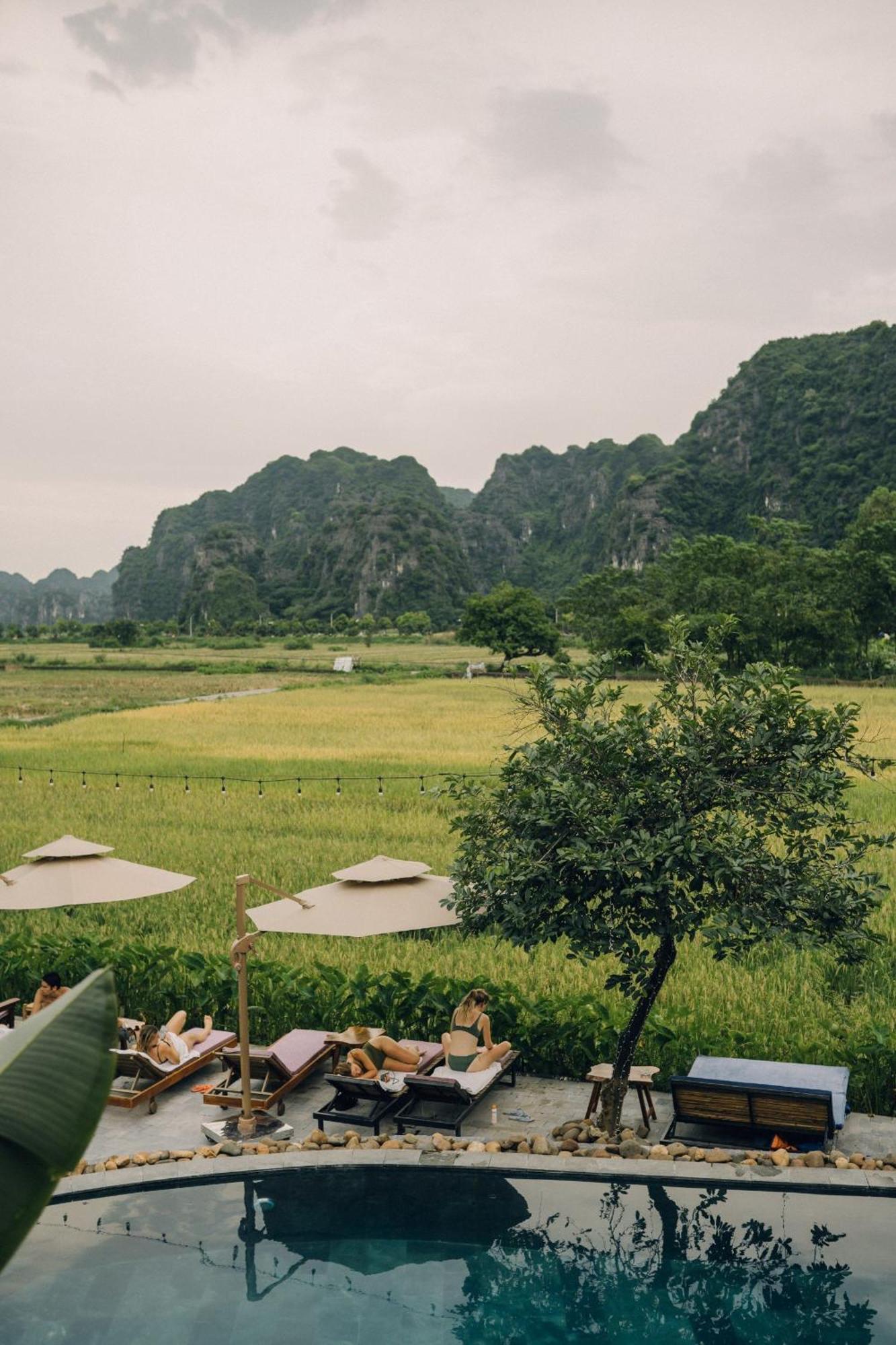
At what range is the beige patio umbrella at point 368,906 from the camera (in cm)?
1087

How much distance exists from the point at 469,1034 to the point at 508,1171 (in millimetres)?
1578

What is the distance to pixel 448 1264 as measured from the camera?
7.16m

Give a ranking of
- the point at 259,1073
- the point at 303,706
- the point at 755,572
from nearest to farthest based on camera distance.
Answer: the point at 259,1073, the point at 303,706, the point at 755,572

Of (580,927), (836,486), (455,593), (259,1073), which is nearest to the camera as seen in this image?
(580,927)

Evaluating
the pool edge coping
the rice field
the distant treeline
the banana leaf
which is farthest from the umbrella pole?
the distant treeline

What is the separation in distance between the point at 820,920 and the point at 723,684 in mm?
1890

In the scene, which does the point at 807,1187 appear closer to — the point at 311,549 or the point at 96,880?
the point at 96,880

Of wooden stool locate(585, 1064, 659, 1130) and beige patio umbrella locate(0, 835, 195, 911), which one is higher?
beige patio umbrella locate(0, 835, 195, 911)

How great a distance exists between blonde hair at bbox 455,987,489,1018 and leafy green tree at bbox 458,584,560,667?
246 ft

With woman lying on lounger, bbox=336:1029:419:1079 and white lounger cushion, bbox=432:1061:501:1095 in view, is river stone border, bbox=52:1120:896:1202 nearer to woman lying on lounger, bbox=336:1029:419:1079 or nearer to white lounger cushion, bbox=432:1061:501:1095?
white lounger cushion, bbox=432:1061:501:1095

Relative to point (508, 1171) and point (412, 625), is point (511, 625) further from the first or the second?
point (508, 1171)

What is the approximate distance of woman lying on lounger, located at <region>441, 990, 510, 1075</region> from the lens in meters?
9.39

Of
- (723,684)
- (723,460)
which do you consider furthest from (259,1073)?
(723,460)

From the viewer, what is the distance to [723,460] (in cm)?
15612
